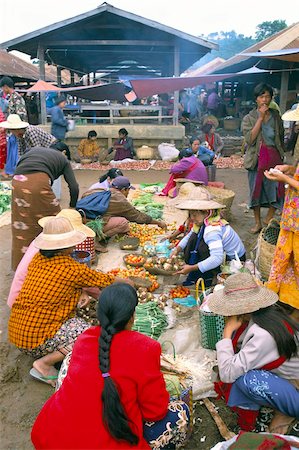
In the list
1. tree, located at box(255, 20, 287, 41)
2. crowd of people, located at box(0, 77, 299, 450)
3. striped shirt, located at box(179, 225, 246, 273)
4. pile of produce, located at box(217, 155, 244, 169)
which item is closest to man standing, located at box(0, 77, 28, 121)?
crowd of people, located at box(0, 77, 299, 450)

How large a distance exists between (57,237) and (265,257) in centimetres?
184

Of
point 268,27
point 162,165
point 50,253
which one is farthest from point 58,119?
point 268,27

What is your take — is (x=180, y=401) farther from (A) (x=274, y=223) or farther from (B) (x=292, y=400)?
(A) (x=274, y=223)

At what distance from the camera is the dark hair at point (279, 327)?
211cm

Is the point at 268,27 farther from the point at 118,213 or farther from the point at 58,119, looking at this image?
the point at 118,213

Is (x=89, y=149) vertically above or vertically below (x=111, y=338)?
below

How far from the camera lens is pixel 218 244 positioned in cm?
353

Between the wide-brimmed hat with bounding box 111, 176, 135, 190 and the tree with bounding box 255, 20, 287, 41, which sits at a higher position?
the tree with bounding box 255, 20, 287, 41

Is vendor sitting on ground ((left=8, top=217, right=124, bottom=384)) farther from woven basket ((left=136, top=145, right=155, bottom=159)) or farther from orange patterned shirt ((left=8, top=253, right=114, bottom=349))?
woven basket ((left=136, top=145, right=155, bottom=159))

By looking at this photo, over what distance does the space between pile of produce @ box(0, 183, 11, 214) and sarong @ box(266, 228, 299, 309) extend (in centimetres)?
482

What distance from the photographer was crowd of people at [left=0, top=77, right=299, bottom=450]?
181cm

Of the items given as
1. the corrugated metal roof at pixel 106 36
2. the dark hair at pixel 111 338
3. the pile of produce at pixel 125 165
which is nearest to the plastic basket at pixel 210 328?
the dark hair at pixel 111 338

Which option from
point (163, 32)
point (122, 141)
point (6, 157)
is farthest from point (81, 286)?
point (163, 32)

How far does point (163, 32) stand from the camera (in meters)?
11.1
